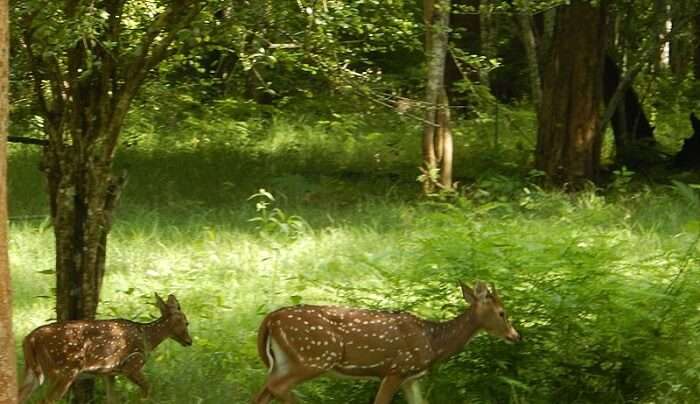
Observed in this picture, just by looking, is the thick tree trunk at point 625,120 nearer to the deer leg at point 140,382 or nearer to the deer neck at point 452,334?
the deer neck at point 452,334

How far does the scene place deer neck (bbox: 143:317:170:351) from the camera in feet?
A: 28.2

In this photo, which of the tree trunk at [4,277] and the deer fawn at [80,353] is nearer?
the tree trunk at [4,277]

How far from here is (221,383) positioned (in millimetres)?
9070

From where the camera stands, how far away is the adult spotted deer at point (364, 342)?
25.9 feet

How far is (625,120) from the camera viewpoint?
19531 mm

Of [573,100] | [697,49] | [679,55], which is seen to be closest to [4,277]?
[573,100]

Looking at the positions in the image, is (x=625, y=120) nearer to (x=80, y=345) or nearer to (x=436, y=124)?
(x=436, y=124)

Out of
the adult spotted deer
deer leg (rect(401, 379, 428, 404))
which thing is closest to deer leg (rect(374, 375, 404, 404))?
the adult spotted deer

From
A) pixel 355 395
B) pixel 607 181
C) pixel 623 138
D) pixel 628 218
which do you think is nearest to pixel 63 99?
pixel 355 395

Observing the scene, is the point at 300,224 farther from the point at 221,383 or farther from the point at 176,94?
the point at 221,383

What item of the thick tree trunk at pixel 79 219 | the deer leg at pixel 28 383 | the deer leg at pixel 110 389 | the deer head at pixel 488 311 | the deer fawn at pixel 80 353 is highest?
the thick tree trunk at pixel 79 219

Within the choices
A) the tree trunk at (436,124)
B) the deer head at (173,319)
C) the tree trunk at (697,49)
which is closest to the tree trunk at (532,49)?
the tree trunk at (436,124)

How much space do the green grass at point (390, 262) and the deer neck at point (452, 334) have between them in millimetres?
433

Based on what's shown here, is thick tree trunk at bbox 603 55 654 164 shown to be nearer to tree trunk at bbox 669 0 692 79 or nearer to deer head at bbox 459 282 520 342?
tree trunk at bbox 669 0 692 79
